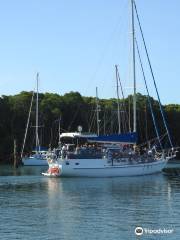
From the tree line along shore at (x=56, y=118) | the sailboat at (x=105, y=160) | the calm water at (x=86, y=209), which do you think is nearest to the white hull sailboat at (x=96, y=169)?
the sailboat at (x=105, y=160)

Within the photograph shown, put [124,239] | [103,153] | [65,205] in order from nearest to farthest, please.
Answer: [124,239] < [65,205] < [103,153]

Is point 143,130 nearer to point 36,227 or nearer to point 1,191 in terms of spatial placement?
point 1,191

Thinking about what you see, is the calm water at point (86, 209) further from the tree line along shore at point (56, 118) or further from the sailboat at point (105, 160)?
the tree line along shore at point (56, 118)

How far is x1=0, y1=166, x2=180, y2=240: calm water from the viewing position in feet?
115

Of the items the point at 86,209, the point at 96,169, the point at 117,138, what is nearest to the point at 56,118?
the point at 117,138

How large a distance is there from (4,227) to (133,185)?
27520 mm

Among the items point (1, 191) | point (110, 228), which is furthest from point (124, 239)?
point (1, 191)

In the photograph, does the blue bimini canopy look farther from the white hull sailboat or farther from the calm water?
the calm water

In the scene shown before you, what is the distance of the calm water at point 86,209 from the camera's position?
3497 centimetres

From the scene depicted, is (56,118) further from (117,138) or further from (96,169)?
(96,169)

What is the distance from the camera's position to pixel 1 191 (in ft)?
188

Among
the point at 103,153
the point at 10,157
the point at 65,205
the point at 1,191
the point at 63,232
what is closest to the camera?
the point at 63,232

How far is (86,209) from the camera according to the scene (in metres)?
43.9

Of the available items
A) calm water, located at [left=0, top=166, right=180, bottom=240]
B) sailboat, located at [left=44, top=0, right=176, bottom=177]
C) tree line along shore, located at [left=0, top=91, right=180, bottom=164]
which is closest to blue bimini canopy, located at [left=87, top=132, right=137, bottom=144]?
sailboat, located at [left=44, top=0, right=176, bottom=177]
